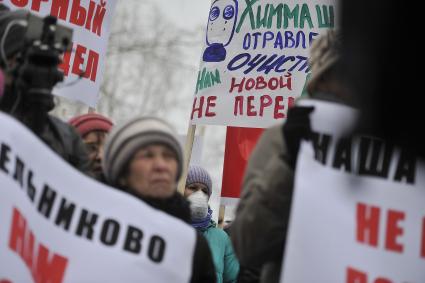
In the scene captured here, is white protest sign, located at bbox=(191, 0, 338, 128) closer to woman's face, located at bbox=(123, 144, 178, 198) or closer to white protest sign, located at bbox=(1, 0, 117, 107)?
white protest sign, located at bbox=(1, 0, 117, 107)

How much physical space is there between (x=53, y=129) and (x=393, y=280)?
1.24 meters

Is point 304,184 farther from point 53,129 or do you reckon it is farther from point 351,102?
point 351,102

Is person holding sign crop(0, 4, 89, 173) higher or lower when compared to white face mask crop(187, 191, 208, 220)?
higher

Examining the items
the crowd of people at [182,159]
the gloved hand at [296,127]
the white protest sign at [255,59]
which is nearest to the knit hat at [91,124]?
the crowd of people at [182,159]

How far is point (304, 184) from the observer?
2186mm

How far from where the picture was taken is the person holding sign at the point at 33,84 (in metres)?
2.45

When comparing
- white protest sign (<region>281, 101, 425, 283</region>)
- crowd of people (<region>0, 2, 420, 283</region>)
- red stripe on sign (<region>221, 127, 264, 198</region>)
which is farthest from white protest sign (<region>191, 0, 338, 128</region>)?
white protest sign (<region>281, 101, 425, 283</region>)

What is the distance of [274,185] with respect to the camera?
225cm

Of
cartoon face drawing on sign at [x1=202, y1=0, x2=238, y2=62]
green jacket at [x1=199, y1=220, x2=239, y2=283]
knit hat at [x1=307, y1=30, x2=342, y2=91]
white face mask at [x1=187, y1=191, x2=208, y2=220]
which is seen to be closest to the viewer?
knit hat at [x1=307, y1=30, x2=342, y2=91]

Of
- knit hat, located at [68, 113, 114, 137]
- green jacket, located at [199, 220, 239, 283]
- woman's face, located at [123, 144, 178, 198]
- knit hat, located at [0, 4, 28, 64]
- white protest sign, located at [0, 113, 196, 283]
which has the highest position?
knit hat, located at [0, 4, 28, 64]

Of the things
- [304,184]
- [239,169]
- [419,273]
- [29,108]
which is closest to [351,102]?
[304,184]

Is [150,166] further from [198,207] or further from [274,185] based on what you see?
[198,207]

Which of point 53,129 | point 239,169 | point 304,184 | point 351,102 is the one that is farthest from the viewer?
point 239,169

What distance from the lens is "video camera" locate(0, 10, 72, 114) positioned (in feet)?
8.01
